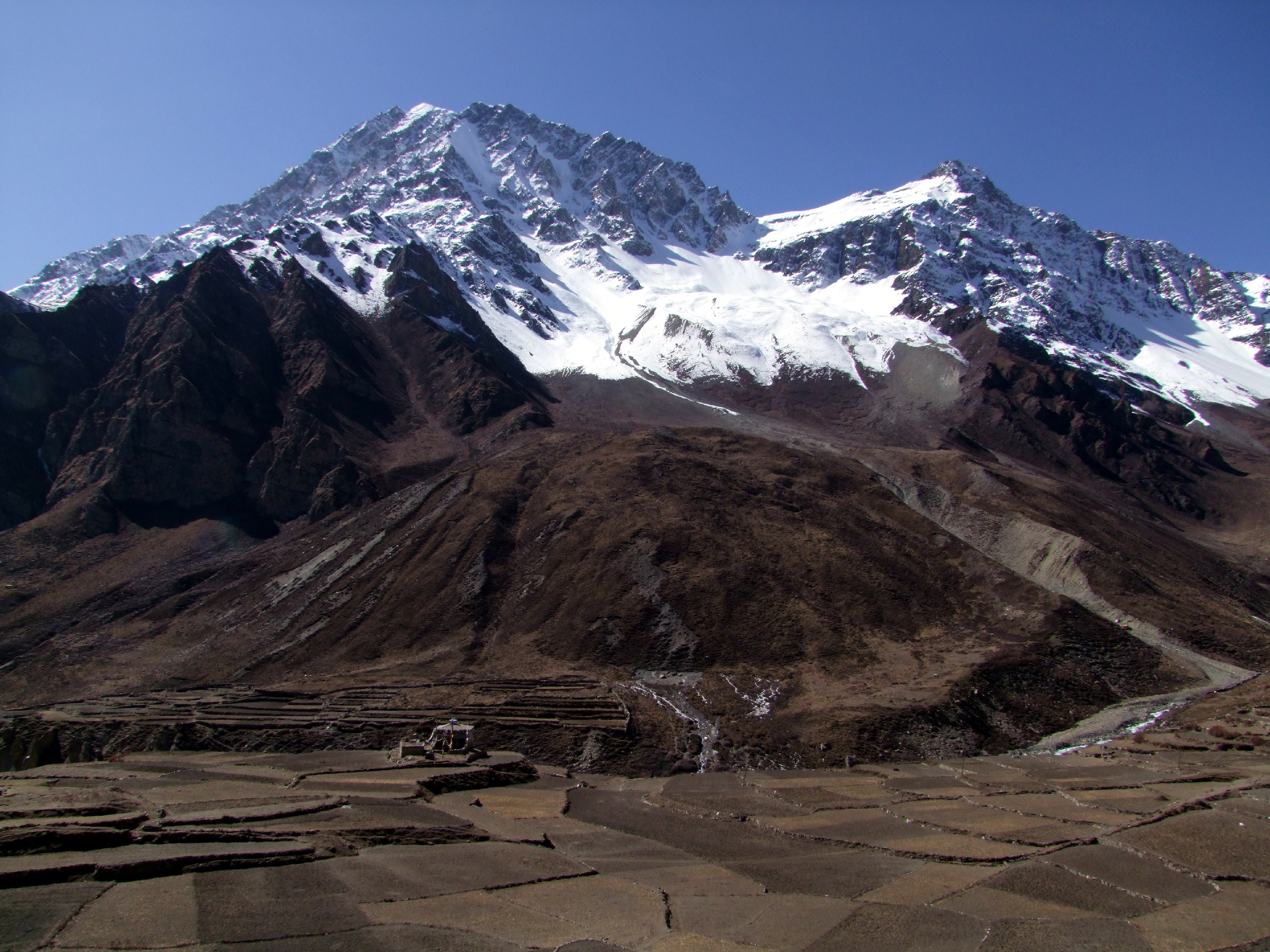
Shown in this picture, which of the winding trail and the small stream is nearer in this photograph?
the small stream

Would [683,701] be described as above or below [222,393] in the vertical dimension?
below

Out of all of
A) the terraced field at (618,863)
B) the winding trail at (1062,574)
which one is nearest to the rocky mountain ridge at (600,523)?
the winding trail at (1062,574)

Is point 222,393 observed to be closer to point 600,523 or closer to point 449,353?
point 449,353

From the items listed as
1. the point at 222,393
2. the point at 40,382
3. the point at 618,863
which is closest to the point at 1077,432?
the point at 222,393

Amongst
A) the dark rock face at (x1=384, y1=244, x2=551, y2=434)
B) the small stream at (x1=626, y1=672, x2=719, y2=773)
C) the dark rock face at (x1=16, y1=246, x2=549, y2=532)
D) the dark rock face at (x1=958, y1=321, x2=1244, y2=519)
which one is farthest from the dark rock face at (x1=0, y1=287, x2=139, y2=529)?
the dark rock face at (x1=958, y1=321, x2=1244, y2=519)

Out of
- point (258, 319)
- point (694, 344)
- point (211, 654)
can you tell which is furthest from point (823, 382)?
point (211, 654)

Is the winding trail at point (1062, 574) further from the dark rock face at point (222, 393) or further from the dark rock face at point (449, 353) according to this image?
the dark rock face at point (222, 393)

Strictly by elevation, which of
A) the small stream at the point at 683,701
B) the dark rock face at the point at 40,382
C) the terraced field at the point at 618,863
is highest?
the dark rock face at the point at 40,382

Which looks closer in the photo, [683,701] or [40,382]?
[683,701]

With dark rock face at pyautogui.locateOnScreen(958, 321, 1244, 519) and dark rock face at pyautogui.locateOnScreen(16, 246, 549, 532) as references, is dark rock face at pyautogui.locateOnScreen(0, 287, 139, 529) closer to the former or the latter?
dark rock face at pyautogui.locateOnScreen(16, 246, 549, 532)
